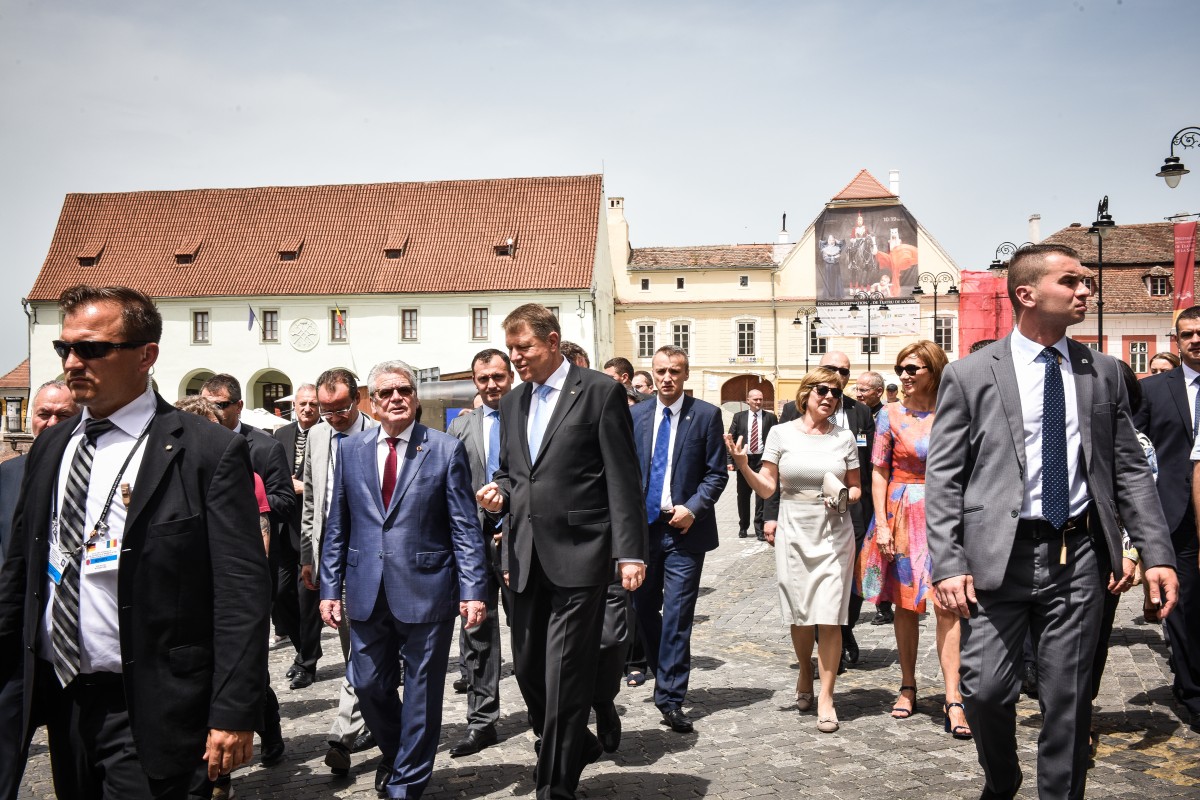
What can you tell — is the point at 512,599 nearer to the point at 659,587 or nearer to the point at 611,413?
the point at 611,413

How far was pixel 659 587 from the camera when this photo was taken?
686 cm

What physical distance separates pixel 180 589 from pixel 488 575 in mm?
2717

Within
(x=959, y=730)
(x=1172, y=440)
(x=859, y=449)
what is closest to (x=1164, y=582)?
(x=959, y=730)

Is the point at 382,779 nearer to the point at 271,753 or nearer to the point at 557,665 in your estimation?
the point at 271,753

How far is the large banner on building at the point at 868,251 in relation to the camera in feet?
169

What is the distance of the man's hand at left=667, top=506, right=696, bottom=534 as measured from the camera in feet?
21.1

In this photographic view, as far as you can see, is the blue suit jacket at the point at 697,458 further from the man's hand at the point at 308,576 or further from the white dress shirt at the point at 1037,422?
the white dress shirt at the point at 1037,422

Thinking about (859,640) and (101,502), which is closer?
(101,502)

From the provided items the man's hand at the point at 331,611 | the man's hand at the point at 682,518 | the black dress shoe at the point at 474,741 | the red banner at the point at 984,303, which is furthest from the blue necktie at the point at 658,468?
the red banner at the point at 984,303

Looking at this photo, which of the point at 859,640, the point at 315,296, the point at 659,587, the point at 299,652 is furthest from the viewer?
the point at 315,296

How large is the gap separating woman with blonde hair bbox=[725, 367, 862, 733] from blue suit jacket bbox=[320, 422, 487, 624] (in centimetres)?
189

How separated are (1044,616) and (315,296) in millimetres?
46956

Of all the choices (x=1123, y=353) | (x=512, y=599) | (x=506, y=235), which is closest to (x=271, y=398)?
(x=506, y=235)

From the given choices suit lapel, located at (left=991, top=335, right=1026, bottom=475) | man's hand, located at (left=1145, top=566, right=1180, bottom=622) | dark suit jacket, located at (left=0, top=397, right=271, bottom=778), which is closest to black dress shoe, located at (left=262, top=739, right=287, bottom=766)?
dark suit jacket, located at (left=0, top=397, right=271, bottom=778)
